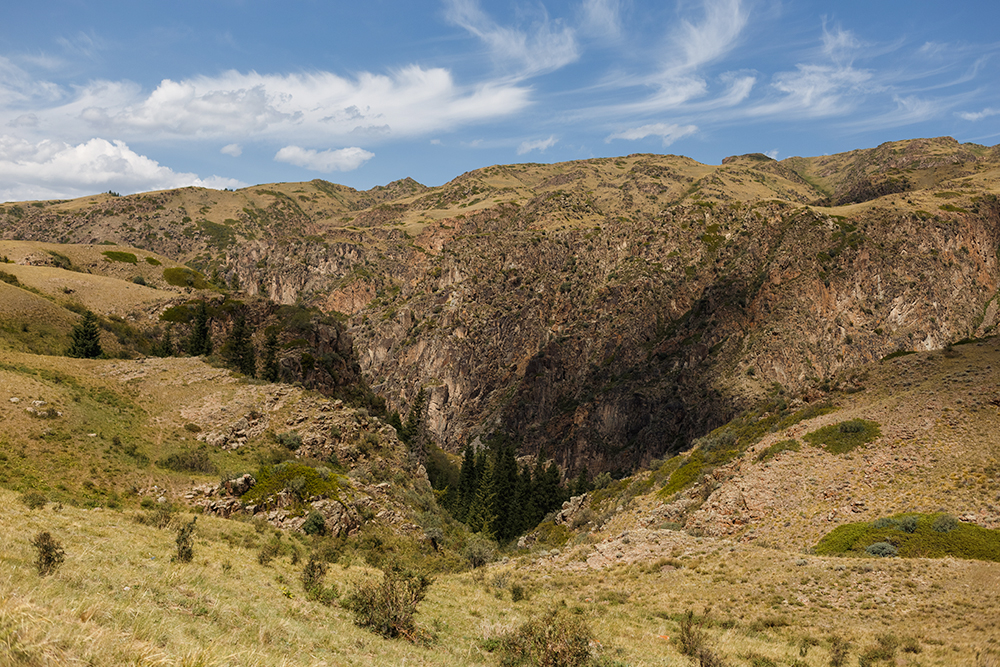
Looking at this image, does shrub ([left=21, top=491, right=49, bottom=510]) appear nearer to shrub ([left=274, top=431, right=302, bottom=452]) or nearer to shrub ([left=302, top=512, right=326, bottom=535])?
shrub ([left=302, top=512, right=326, bottom=535])

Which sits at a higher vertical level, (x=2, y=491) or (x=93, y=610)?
(x=93, y=610)

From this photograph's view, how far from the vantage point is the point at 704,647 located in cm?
1395

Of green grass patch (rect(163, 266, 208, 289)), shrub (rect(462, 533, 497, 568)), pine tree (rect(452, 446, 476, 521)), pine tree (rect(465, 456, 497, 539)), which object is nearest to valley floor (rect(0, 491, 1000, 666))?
shrub (rect(462, 533, 497, 568))

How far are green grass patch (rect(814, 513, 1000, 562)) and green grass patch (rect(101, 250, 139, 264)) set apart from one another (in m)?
108

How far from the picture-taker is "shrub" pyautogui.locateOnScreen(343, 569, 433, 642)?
12.5 meters

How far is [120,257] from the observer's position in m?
91.3

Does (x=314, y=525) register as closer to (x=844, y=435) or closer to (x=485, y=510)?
(x=844, y=435)

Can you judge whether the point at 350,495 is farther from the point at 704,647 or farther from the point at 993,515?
the point at 993,515

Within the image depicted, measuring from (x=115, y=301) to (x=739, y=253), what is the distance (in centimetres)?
10957

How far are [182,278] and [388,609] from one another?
3780 inches

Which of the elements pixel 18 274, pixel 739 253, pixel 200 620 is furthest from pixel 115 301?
pixel 739 253

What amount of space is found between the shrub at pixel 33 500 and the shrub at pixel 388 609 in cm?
1202

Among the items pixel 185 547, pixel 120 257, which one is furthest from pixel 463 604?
pixel 120 257

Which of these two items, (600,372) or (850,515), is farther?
(600,372)
